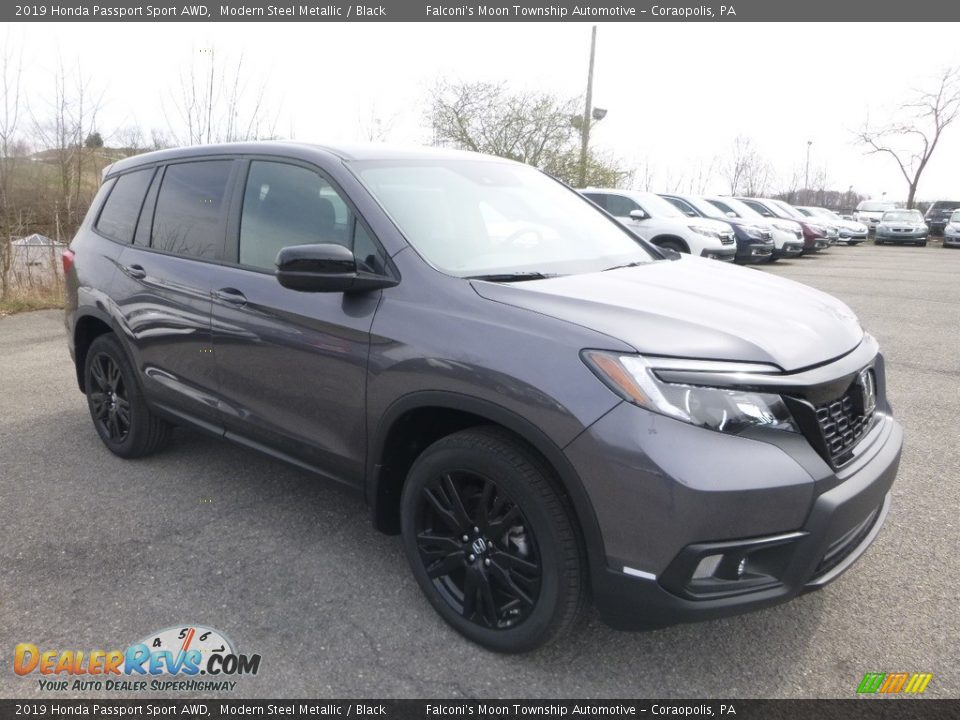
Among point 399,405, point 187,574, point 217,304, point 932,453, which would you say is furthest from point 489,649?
point 932,453

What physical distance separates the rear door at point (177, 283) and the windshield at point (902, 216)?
30.9m

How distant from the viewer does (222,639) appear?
2.65 meters

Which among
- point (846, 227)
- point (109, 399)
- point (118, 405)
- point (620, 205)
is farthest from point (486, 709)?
point (846, 227)

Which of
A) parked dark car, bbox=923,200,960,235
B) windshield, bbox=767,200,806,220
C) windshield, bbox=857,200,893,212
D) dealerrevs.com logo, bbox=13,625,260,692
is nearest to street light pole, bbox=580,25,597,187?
windshield, bbox=767,200,806,220

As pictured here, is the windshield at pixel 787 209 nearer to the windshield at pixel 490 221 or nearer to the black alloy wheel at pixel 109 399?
the windshield at pixel 490 221

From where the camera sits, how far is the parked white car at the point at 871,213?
104ft

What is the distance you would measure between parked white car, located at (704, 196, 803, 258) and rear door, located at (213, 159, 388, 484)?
1594 cm

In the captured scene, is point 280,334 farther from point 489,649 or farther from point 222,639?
point 489,649

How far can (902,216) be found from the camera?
94.8 feet

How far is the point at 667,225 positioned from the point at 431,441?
457 inches

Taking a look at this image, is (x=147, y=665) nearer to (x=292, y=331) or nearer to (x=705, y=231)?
(x=292, y=331)

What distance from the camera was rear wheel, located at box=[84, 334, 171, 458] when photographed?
4.14m

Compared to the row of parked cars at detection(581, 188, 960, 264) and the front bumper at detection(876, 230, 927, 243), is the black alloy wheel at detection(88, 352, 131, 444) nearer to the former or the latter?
the row of parked cars at detection(581, 188, 960, 264)

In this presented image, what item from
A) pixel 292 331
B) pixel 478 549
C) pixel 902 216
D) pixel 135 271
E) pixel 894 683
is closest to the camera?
pixel 894 683
